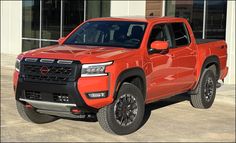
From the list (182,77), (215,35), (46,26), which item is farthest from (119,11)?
(182,77)

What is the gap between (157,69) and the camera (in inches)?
114

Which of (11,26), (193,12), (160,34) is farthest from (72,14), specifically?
(160,34)

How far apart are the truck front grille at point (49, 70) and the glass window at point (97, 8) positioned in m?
23.6

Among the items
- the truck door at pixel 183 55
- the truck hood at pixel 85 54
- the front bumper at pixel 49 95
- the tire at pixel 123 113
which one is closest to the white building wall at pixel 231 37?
the truck door at pixel 183 55

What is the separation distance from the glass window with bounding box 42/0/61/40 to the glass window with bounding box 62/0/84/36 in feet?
2.48

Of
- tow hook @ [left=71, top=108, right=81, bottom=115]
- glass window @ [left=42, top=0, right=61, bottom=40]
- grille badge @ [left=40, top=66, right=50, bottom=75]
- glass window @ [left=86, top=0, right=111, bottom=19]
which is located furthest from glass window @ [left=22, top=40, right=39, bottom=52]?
grille badge @ [left=40, top=66, right=50, bottom=75]

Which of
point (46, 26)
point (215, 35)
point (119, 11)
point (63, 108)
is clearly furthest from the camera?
point (46, 26)

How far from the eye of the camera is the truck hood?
236 centimetres

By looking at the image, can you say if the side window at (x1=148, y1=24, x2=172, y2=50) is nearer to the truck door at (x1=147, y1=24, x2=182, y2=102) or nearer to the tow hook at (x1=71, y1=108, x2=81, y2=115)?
the truck door at (x1=147, y1=24, x2=182, y2=102)

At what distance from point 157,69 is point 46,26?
95.7 feet

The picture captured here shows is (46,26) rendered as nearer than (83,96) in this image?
No

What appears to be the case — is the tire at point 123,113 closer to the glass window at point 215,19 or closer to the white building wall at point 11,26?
the glass window at point 215,19

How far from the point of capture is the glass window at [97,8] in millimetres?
26016

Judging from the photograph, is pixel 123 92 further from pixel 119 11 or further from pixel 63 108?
pixel 119 11
